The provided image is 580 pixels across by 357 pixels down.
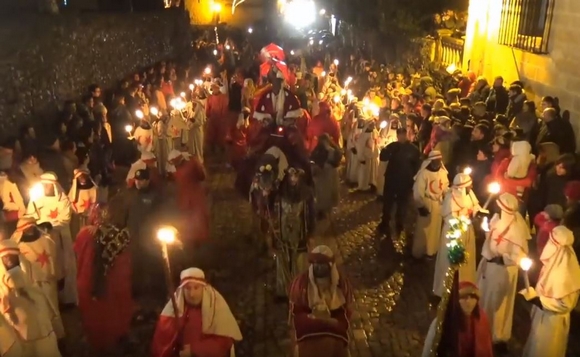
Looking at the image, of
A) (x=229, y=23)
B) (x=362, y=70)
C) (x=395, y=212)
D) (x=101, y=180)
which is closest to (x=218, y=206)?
(x=101, y=180)

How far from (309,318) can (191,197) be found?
4731 mm

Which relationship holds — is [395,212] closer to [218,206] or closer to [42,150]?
[218,206]

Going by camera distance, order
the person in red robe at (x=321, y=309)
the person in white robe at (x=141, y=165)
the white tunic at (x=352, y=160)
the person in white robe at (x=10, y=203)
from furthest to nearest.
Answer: the white tunic at (x=352, y=160) < the person in white robe at (x=141, y=165) < the person in white robe at (x=10, y=203) < the person in red robe at (x=321, y=309)

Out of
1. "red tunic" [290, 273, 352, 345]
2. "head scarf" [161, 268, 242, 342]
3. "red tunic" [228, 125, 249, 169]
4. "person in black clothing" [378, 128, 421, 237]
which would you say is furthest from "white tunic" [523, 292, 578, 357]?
"red tunic" [228, 125, 249, 169]

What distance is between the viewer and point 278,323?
8.72 metres

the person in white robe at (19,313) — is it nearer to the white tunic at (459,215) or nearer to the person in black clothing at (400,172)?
the white tunic at (459,215)

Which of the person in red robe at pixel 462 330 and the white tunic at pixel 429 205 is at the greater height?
the person in red robe at pixel 462 330

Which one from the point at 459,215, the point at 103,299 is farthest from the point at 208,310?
the point at 459,215

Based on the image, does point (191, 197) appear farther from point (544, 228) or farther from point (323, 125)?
Answer: point (544, 228)

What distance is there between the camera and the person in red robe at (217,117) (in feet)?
55.8

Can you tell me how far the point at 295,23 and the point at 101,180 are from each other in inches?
1650

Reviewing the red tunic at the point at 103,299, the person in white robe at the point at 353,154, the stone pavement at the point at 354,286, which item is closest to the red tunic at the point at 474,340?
the stone pavement at the point at 354,286

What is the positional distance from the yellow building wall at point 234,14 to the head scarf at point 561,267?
1674 inches

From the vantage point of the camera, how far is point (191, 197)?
10500 mm
